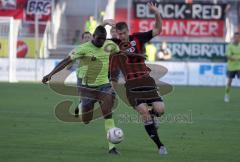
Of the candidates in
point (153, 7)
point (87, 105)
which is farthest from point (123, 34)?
point (87, 105)

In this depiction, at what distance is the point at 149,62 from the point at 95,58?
23368mm

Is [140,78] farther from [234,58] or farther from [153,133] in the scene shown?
[234,58]

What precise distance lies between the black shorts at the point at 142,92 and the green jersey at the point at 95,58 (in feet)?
1.64

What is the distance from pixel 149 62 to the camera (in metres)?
37.0

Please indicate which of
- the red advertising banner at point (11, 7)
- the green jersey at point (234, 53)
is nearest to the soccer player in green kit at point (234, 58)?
the green jersey at point (234, 53)

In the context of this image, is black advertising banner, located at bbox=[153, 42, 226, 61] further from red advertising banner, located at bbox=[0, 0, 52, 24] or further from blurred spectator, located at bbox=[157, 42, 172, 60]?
red advertising banner, located at bbox=[0, 0, 52, 24]

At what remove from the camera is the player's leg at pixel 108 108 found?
13.1 metres

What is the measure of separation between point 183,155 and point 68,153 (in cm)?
194

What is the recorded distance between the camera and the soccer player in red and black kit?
1328cm

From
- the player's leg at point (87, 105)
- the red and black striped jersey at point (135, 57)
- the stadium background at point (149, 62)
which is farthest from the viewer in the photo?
the stadium background at point (149, 62)

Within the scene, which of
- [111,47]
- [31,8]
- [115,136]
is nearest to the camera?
[115,136]

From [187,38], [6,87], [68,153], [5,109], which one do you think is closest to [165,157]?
[68,153]

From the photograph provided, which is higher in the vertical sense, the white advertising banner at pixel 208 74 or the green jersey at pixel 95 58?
the green jersey at pixel 95 58

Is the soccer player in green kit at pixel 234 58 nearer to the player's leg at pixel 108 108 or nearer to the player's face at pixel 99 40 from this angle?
the player's leg at pixel 108 108
